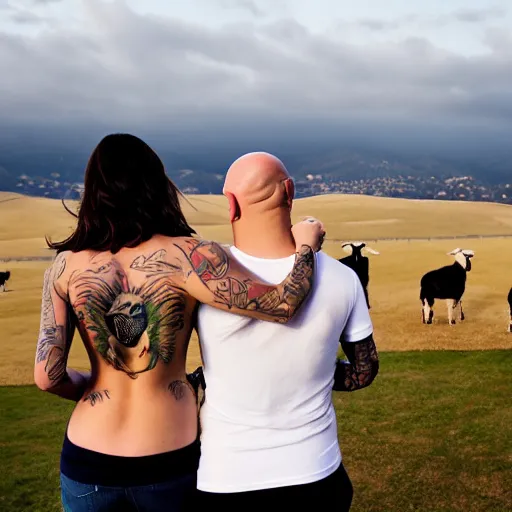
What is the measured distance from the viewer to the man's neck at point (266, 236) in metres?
3.08

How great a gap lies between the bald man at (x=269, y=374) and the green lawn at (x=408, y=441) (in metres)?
5.18

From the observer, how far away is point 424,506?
7.80 meters

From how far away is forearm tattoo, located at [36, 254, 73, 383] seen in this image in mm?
3285

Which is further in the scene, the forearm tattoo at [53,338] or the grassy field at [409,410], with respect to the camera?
the grassy field at [409,410]

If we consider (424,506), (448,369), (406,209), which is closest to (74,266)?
(424,506)

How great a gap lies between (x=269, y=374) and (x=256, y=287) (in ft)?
1.21

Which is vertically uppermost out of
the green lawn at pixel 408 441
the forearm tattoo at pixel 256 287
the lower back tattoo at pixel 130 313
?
the forearm tattoo at pixel 256 287

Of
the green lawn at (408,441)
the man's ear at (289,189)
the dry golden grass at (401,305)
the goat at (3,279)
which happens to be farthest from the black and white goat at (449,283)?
the goat at (3,279)

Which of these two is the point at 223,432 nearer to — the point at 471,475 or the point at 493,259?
the point at 471,475

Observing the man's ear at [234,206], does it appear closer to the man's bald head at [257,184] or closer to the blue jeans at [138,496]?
the man's bald head at [257,184]

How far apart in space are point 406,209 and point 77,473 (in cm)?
9121

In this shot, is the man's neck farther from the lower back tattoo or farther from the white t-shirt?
the lower back tattoo

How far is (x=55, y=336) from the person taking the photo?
3295mm

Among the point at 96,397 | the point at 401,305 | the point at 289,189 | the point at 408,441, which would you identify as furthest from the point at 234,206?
the point at 401,305
